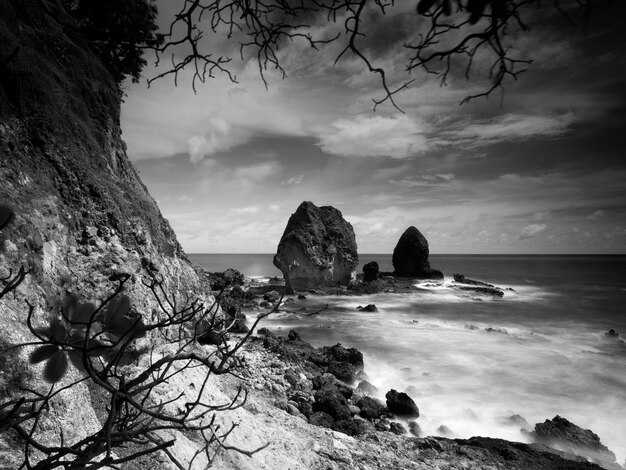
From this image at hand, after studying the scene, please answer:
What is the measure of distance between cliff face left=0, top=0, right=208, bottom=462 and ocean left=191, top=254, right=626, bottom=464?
925cm

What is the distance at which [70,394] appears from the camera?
3.54m

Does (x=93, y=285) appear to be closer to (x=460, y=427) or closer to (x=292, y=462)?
(x=292, y=462)

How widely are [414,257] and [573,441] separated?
174ft

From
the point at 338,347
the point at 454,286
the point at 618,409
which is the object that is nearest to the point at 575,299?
the point at 454,286

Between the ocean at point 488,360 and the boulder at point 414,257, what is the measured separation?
26533 mm

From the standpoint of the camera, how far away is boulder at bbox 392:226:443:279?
61219 mm

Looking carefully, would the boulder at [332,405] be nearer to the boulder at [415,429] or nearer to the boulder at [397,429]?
the boulder at [397,429]

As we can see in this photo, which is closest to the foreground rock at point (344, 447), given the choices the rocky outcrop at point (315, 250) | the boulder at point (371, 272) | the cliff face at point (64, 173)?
the cliff face at point (64, 173)

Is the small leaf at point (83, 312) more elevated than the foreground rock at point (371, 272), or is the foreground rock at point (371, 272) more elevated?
the small leaf at point (83, 312)

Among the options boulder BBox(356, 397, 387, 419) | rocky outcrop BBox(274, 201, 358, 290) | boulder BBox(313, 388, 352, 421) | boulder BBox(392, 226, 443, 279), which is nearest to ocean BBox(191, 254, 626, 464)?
boulder BBox(356, 397, 387, 419)

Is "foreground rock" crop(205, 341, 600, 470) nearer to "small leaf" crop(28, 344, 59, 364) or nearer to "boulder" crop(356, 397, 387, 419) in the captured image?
"boulder" crop(356, 397, 387, 419)

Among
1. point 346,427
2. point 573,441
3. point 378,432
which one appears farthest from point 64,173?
point 573,441

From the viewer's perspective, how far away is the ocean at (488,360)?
11.6 metres

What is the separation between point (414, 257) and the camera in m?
61.5
